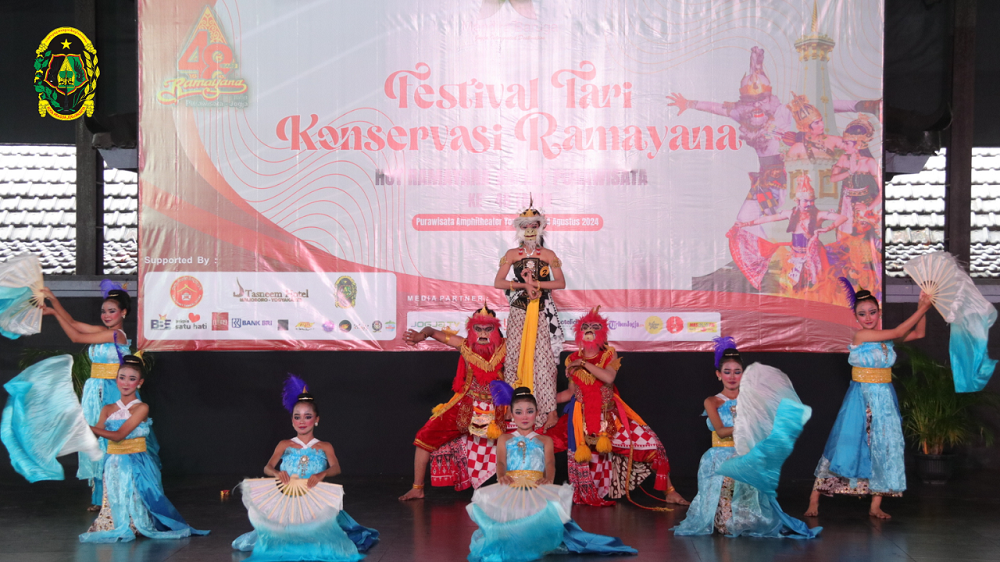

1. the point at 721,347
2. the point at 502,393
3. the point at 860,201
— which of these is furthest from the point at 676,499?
the point at 860,201

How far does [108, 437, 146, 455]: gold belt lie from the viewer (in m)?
4.39

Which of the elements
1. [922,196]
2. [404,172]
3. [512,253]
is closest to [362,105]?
[404,172]

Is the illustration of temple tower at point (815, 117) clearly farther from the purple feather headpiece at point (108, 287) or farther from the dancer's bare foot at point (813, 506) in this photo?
the purple feather headpiece at point (108, 287)

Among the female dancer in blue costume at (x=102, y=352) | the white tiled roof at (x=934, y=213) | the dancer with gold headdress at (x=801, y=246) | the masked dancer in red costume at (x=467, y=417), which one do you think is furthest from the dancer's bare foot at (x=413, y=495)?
the white tiled roof at (x=934, y=213)

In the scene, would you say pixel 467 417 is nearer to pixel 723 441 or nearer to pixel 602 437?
pixel 602 437

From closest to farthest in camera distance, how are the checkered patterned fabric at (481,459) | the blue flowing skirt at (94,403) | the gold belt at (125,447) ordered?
the gold belt at (125,447)
the blue flowing skirt at (94,403)
the checkered patterned fabric at (481,459)

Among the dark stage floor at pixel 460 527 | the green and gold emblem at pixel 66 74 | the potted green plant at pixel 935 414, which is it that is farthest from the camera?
the green and gold emblem at pixel 66 74

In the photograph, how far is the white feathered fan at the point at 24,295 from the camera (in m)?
4.81

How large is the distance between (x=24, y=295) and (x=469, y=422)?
8.80 ft

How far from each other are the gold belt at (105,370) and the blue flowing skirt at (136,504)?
0.99 meters

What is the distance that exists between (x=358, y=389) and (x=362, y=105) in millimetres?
1967

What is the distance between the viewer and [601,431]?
5.20m

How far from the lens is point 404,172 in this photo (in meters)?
5.73

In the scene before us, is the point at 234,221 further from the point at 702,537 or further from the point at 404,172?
the point at 702,537
